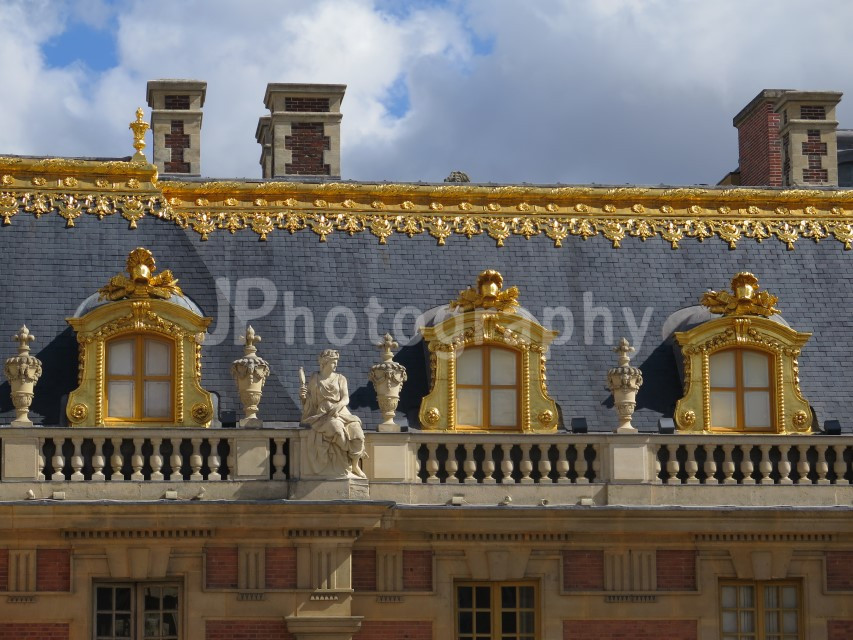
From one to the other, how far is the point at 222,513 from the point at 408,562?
9.08 feet

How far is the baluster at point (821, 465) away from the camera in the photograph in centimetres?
3127

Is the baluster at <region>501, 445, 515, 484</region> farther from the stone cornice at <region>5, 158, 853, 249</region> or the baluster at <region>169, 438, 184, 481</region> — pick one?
the baluster at <region>169, 438, 184, 481</region>

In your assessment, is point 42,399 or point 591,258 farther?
point 591,258

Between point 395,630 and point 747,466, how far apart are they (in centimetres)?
550

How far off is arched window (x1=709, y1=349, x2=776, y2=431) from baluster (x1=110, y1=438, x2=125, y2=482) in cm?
856

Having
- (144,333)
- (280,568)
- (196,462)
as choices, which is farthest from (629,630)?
(144,333)

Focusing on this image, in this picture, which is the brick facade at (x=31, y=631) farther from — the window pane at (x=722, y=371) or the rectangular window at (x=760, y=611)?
the window pane at (x=722, y=371)

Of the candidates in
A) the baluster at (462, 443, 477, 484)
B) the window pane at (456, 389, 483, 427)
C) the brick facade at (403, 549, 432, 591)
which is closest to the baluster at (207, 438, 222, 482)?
the brick facade at (403, 549, 432, 591)

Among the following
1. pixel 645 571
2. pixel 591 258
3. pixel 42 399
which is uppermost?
pixel 591 258

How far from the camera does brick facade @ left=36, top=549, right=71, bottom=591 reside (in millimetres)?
29844

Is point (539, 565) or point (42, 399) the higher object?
point (42, 399)

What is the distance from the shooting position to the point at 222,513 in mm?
29766

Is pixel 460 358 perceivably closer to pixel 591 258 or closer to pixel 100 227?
pixel 591 258

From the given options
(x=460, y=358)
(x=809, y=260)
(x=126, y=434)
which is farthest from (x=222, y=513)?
(x=809, y=260)
